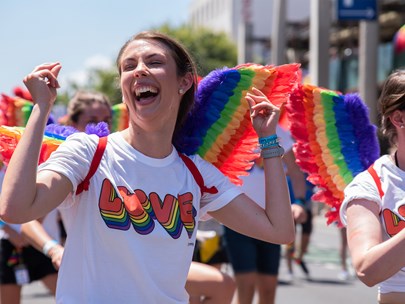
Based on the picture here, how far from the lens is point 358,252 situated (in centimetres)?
350

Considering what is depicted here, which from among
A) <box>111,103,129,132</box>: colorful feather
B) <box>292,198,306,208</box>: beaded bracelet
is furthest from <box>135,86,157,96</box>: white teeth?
<box>292,198,306,208</box>: beaded bracelet

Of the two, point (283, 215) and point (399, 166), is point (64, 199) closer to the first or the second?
point (283, 215)

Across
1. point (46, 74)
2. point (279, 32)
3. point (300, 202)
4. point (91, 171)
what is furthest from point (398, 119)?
point (279, 32)

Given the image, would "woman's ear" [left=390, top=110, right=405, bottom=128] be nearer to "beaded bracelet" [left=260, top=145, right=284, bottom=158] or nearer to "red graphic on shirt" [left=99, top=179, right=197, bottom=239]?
"beaded bracelet" [left=260, top=145, right=284, bottom=158]

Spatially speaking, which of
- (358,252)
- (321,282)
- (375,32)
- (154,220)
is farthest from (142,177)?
(375,32)

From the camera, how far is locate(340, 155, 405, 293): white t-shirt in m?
3.67

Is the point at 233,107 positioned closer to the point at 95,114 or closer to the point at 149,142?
the point at 149,142

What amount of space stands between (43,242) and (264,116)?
185 cm

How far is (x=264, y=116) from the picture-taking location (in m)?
3.84


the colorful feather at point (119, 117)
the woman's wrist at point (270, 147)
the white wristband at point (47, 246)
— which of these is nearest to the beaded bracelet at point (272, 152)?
the woman's wrist at point (270, 147)

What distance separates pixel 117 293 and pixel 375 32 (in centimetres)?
1965

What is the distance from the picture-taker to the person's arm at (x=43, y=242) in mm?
5012

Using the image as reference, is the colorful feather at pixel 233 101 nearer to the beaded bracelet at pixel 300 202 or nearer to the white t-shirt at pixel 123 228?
the white t-shirt at pixel 123 228

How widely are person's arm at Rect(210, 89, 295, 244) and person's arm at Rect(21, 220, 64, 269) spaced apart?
1366 millimetres
